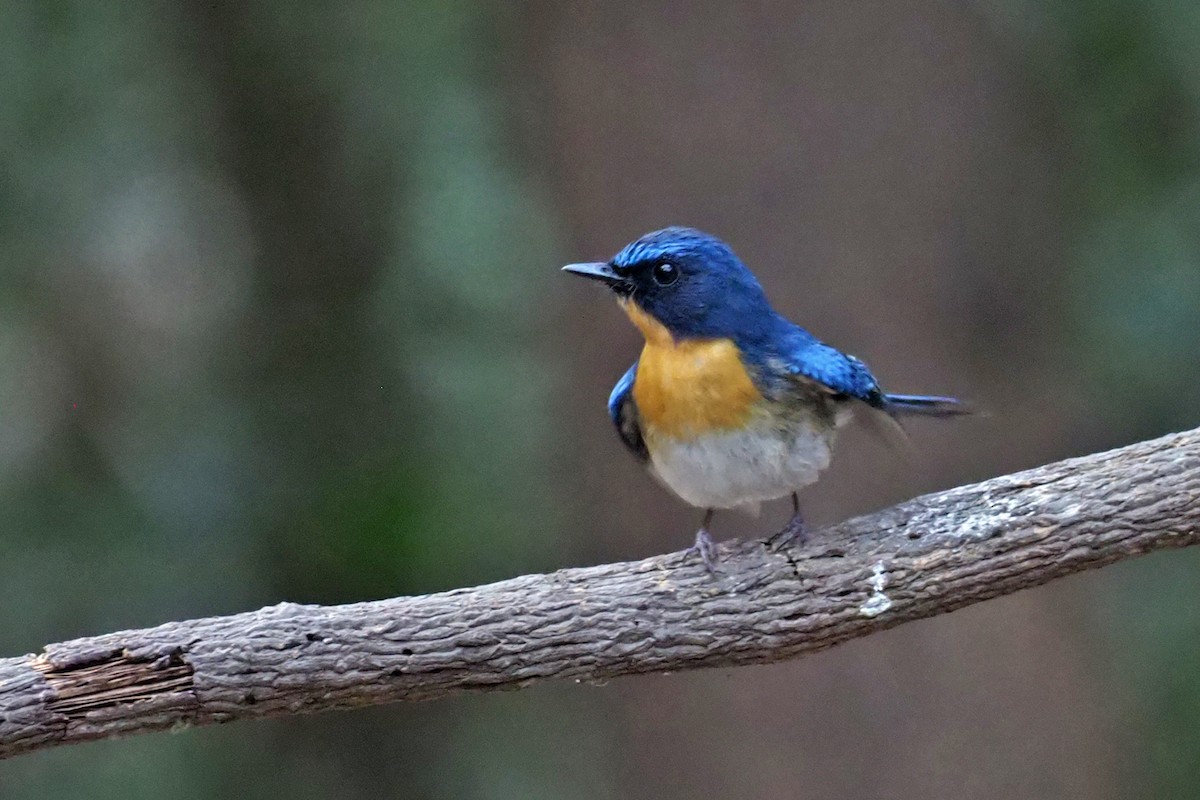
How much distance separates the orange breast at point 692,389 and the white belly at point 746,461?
0.13 ft

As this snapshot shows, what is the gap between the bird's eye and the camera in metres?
3.73

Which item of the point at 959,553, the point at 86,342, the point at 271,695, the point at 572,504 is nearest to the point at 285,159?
the point at 86,342

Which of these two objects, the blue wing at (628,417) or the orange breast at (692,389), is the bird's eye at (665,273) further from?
the blue wing at (628,417)

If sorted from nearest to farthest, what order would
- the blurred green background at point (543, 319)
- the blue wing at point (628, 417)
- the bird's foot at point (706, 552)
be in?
the bird's foot at point (706, 552)
the blue wing at point (628, 417)
the blurred green background at point (543, 319)

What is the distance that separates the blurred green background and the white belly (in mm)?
971

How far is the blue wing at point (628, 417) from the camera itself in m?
3.81

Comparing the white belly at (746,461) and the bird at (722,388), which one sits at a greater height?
the bird at (722,388)

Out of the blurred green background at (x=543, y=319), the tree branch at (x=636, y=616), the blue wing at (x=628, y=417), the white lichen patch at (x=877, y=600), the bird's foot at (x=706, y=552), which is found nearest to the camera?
the tree branch at (x=636, y=616)

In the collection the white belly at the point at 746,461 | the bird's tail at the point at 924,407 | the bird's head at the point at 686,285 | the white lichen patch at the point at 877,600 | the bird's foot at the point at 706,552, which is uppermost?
the bird's head at the point at 686,285

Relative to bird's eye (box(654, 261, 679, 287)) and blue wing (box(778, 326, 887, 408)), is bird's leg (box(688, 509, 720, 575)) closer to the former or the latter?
blue wing (box(778, 326, 887, 408))

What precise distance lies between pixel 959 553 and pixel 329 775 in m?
2.74

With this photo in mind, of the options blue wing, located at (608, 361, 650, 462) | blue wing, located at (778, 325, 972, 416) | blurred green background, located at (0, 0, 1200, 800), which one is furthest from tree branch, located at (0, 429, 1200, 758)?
blurred green background, located at (0, 0, 1200, 800)

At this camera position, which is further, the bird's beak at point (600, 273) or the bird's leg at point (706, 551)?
the bird's beak at point (600, 273)

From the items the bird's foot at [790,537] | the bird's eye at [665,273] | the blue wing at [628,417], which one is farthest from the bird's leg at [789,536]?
the bird's eye at [665,273]
